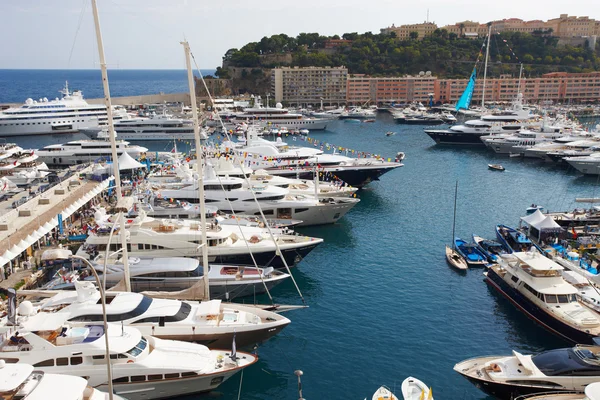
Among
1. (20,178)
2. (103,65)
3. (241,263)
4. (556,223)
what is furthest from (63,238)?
(556,223)

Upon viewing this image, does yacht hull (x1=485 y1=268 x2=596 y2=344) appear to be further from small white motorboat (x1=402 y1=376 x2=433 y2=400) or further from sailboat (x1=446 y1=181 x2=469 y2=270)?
small white motorboat (x1=402 y1=376 x2=433 y2=400)

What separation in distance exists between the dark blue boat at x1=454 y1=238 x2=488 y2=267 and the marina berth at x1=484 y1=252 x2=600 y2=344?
4.02m

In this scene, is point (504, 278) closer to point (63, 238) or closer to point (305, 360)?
point (305, 360)

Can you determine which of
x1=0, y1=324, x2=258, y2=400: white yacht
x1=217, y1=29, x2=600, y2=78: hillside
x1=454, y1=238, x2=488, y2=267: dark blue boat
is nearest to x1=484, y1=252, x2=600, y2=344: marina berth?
x1=454, y1=238, x2=488, y2=267: dark blue boat

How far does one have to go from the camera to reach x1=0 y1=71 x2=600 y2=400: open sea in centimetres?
2092

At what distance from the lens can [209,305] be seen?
21.7 m

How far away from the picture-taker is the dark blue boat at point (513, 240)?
34.3m

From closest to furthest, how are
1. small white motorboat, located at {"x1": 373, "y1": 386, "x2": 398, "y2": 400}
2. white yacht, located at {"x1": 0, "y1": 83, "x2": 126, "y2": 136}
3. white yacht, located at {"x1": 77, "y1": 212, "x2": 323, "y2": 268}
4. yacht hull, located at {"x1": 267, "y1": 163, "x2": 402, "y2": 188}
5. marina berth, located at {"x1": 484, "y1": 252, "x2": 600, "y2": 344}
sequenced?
small white motorboat, located at {"x1": 373, "y1": 386, "x2": 398, "y2": 400} → marina berth, located at {"x1": 484, "y1": 252, "x2": 600, "y2": 344} → white yacht, located at {"x1": 77, "y1": 212, "x2": 323, "y2": 268} → yacht hull, located at {"x1": 267, "y1": 163, "x2": 402, "y2": 188} → white yacht, located at {"x1": 0, "y1": 83, "x2": 126, "y2": 136}

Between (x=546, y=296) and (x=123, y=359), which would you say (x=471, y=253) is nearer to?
(x=546, y=296)

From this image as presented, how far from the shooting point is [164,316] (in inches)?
810

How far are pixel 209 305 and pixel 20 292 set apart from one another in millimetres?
8930

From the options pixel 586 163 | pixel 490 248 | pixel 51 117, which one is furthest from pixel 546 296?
pixel 51 117

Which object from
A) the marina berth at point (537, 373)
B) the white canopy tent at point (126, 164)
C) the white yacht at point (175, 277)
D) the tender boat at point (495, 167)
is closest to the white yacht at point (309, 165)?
the white canopy tent at point (126, 164)

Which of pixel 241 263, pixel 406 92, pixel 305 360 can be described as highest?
pixel 406 92
